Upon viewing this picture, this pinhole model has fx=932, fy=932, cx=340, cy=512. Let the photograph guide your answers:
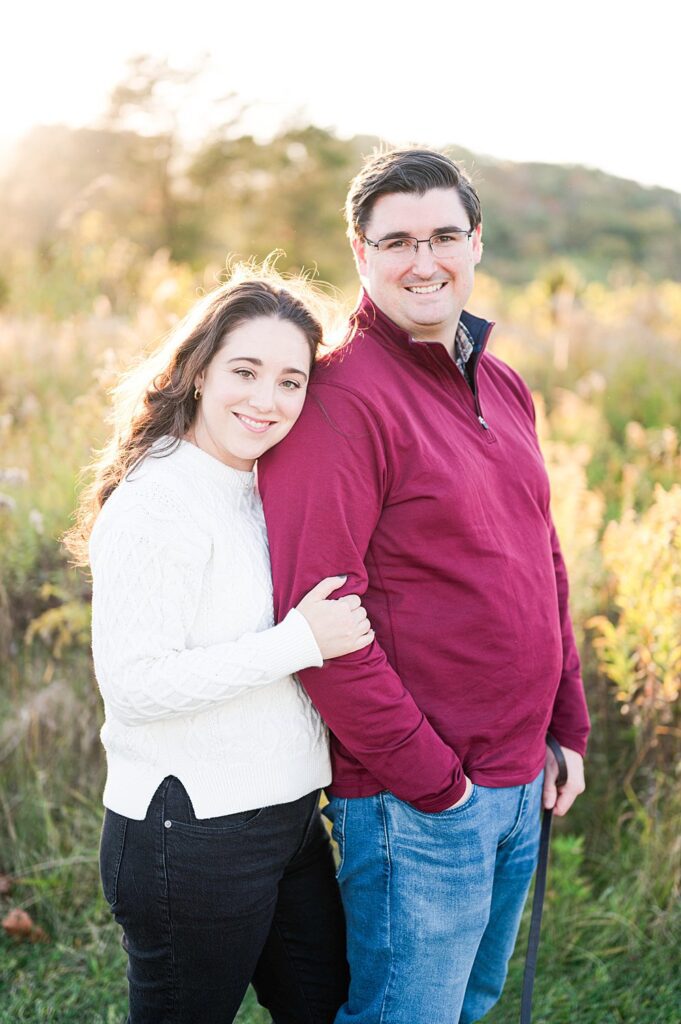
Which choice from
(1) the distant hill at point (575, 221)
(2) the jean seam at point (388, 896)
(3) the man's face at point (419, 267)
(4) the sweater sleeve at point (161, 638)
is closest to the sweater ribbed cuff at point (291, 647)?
(4) the sweater sleeve at point (161, 638)

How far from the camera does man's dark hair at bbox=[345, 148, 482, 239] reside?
7.66 feet

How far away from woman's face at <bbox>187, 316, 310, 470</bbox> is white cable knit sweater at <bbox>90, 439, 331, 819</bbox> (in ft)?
0.35

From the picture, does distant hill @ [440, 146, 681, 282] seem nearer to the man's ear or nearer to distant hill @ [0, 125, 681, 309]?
distant hill @ [0, 125, 681, 309]

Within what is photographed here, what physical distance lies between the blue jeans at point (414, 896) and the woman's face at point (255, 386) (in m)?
0.92

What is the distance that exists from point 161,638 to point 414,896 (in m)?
0.90

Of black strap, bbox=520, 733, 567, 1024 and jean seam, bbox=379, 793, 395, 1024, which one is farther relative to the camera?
black strap, bbox=520, 733, 567, 1024

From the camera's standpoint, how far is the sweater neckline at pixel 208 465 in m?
2.16

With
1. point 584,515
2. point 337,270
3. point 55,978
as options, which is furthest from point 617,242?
point 55,978

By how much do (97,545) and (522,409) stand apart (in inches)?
53.2

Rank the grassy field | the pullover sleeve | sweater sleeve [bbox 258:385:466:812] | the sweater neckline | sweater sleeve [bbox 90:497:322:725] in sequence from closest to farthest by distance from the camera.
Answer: sweater sleeve [bbox 90:497:322:725] → sweater sleeve [bbox 258:385:466:812] → the sweater neckline → the pullover sleeve → the grassy field

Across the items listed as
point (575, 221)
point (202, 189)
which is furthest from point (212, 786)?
point (575, 221)

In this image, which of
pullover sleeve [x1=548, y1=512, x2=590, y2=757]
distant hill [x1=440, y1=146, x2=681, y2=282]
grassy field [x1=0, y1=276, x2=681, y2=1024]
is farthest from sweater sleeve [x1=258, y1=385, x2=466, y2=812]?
distant hill [x1=440, y1=146, x2=681, y2=282]

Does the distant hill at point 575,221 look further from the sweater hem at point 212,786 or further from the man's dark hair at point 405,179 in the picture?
the sweater hem at point 212,786

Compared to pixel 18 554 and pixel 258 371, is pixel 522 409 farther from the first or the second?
pixel 18 554
